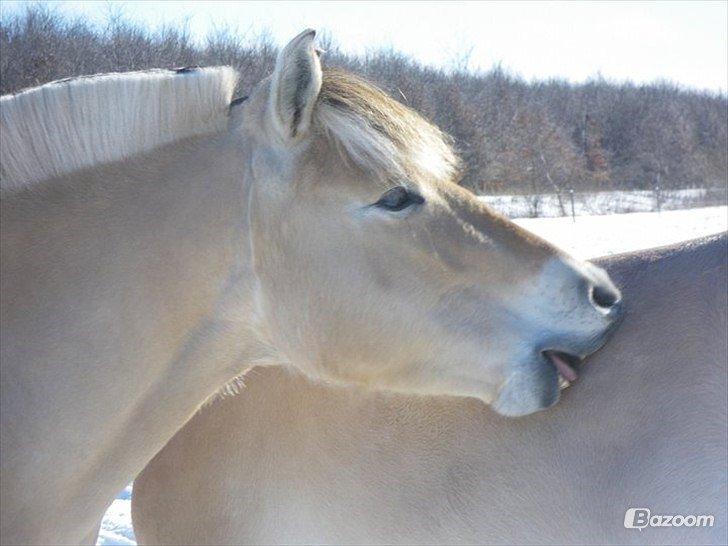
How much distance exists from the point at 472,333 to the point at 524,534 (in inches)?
23.5

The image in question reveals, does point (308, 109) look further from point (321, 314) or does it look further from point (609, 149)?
point (609, 149)

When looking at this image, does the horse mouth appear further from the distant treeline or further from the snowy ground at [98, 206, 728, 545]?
the snowy ground at [98, 206, 728, 545]

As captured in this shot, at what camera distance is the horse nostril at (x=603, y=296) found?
7.66 feet

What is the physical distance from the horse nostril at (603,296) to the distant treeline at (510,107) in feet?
7.74

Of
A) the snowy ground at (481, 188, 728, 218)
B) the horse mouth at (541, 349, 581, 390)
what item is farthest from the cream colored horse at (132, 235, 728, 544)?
the snowy ground at (481, 188, 728, 218)

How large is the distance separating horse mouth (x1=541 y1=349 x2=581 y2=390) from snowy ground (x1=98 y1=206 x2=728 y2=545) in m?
9.26

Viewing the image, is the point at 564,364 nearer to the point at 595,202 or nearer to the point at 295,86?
the point at 295,86

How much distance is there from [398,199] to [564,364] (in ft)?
2.23

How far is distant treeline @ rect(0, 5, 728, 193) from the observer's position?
13.1 meters

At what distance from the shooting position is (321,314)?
2375mm

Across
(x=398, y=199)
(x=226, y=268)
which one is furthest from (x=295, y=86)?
(x=226, y=268)

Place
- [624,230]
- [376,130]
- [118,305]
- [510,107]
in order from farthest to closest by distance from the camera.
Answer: [510,107], [624,230], [376,130], [118,305]

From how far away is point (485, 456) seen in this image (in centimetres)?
245

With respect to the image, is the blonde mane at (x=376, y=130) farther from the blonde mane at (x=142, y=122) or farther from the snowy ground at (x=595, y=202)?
the snowy ground at (x=595, y=202)
